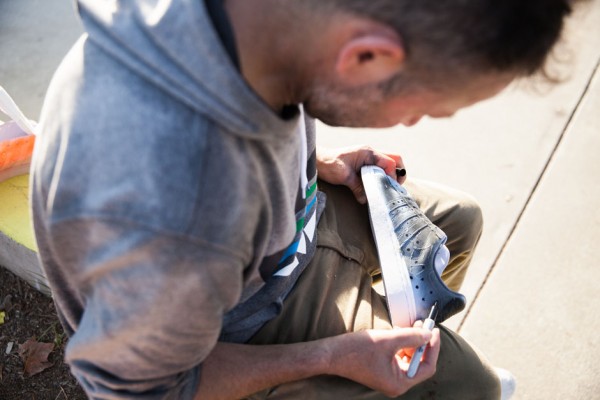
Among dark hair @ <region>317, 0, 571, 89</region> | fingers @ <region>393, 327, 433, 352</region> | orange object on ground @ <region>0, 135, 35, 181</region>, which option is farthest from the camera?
orange object on ground @ <region>0, 135, 35, 181</region>

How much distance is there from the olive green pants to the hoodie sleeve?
35 centimetres

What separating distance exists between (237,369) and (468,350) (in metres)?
0.57

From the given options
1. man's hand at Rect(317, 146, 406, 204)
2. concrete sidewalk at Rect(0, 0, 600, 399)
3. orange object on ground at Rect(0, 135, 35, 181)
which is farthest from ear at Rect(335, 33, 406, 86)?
orange object on ground at Rect(0, 135, 35, 181)

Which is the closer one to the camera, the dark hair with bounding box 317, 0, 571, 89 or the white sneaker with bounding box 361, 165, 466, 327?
the dark hair with bounding box 317, 0, 571, 89

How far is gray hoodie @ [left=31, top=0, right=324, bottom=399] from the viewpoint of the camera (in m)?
0.90

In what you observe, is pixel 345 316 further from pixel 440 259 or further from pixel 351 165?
pixel 351 165

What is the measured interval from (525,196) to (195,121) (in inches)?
76.8

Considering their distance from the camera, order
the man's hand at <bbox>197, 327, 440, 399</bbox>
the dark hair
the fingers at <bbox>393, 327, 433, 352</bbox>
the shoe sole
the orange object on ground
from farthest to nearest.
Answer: the orange object on ground < the shoe sole < the fingers at <bbox>393, 327, 433, 352</bbox> < the man's hand at <bbox>197, 327, 440, 399</bbox> < the dark hair

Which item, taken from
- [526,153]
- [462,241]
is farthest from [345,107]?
[526,153]

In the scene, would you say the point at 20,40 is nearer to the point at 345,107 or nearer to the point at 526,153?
the point at 526,153

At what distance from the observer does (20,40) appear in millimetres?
3355

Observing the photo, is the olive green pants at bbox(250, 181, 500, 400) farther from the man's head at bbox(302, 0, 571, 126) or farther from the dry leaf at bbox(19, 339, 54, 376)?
the dry leaf at bbox(19, 339, 54, 376)

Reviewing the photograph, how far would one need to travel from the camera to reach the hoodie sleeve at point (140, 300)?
91 centimetres

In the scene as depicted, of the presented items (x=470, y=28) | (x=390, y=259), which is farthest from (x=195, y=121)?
(x=390, y=259)
